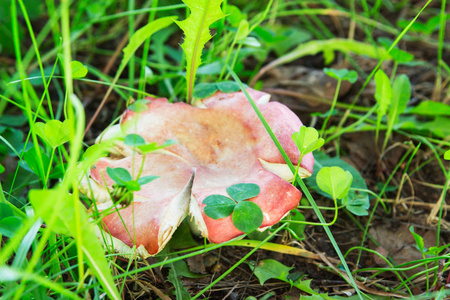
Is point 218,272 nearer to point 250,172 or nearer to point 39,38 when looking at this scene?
point 250,172

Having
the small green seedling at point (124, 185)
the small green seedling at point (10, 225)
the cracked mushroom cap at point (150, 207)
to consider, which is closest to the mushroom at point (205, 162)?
the cracked mushroom cap at point (150, 207)

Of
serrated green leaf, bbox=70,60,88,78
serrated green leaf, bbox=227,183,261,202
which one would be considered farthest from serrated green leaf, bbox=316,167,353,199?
serrated green leaf, bbox=70,60,88,78

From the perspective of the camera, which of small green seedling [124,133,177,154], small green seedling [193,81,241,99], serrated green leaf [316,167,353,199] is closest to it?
small green seedling [124,133,177,154]

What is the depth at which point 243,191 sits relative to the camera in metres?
1.19

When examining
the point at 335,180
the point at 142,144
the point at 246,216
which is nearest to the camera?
the point at 142,144

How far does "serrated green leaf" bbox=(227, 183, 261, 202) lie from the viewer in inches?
46.3

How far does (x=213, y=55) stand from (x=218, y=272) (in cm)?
94

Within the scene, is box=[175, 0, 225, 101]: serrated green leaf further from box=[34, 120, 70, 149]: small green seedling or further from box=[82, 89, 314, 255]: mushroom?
box=[34, 120, 70, 149]: small green seedling

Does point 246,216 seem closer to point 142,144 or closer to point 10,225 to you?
point 142,144

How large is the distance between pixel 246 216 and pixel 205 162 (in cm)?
30

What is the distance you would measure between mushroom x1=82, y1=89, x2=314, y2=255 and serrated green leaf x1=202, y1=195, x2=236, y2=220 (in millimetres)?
17

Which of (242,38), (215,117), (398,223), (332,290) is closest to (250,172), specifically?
(215,117)

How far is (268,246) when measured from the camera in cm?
141

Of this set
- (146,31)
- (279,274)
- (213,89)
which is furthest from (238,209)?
(146,31)
